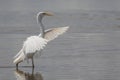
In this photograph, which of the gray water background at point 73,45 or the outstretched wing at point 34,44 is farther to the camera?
the outstretched wing at point 34,44

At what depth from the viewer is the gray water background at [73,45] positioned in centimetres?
1540

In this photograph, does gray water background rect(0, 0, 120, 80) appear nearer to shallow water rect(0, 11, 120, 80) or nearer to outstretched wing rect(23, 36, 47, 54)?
shallow water rect(0, 11, 120, 80)

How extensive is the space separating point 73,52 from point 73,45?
171 cm

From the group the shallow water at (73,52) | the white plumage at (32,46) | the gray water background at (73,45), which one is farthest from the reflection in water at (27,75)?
the white plumage at (32,46)

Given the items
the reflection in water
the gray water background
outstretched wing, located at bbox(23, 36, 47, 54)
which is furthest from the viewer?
outstretched wing, located at bbox(23, 36, 47, 54)

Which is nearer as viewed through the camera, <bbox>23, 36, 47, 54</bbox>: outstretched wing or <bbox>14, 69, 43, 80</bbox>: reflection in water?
<bbox>14, 69, 43, 80</bbox>: reflection in water

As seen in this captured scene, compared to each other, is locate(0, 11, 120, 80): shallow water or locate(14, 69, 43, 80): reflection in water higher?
locate(0, 11, 120, 80): shallow water

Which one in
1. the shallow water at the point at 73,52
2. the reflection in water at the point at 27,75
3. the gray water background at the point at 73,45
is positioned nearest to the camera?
the reflection in water at the point at 27,75

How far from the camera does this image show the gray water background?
606 inches

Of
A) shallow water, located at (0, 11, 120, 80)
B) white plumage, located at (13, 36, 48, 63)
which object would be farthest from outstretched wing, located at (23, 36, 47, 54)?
shallow water, located at (0, 11, 120, 80)

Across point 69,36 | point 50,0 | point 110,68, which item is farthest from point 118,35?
point 50,0

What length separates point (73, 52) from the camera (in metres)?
19.0

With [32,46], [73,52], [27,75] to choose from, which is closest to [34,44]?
[32,46]

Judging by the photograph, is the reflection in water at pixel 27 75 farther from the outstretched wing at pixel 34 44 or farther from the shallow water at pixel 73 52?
the outstretched wing at pixel 34 44
